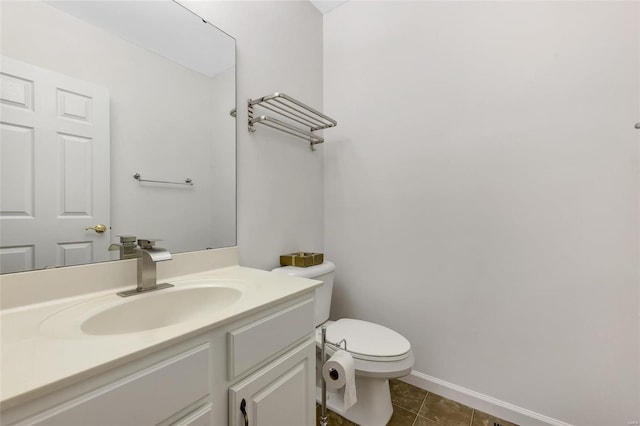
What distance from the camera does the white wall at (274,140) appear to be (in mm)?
1328

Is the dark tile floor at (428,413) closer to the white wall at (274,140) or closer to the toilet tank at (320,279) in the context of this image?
the toilet tank at (320,279)

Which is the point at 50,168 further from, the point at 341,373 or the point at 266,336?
the point at 341,373

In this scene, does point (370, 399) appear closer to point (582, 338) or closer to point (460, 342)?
point (460, 342)

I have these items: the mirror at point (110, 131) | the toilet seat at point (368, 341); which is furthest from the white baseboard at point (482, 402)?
the mirror at point (110, 131)

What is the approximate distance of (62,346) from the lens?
500 millimetres

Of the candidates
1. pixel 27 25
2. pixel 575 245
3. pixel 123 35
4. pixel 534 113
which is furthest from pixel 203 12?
pixel 575 245

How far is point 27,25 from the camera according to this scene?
0.74 meters

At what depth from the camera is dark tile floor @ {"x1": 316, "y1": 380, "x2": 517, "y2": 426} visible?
4.18ft

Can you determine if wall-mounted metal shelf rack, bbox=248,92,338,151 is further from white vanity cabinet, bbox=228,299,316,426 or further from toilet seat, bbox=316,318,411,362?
toilet seat, bbox=316,318,411,362

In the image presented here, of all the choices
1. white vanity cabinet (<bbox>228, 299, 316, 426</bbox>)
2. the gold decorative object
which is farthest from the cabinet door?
the gold decorative object

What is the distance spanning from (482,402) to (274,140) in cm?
178

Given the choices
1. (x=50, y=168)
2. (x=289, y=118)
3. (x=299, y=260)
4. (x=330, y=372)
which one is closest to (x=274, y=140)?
(x=289, y=118)

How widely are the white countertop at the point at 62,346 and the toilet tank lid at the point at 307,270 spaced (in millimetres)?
523

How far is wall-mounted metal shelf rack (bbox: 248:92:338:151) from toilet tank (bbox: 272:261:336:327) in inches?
30.6
